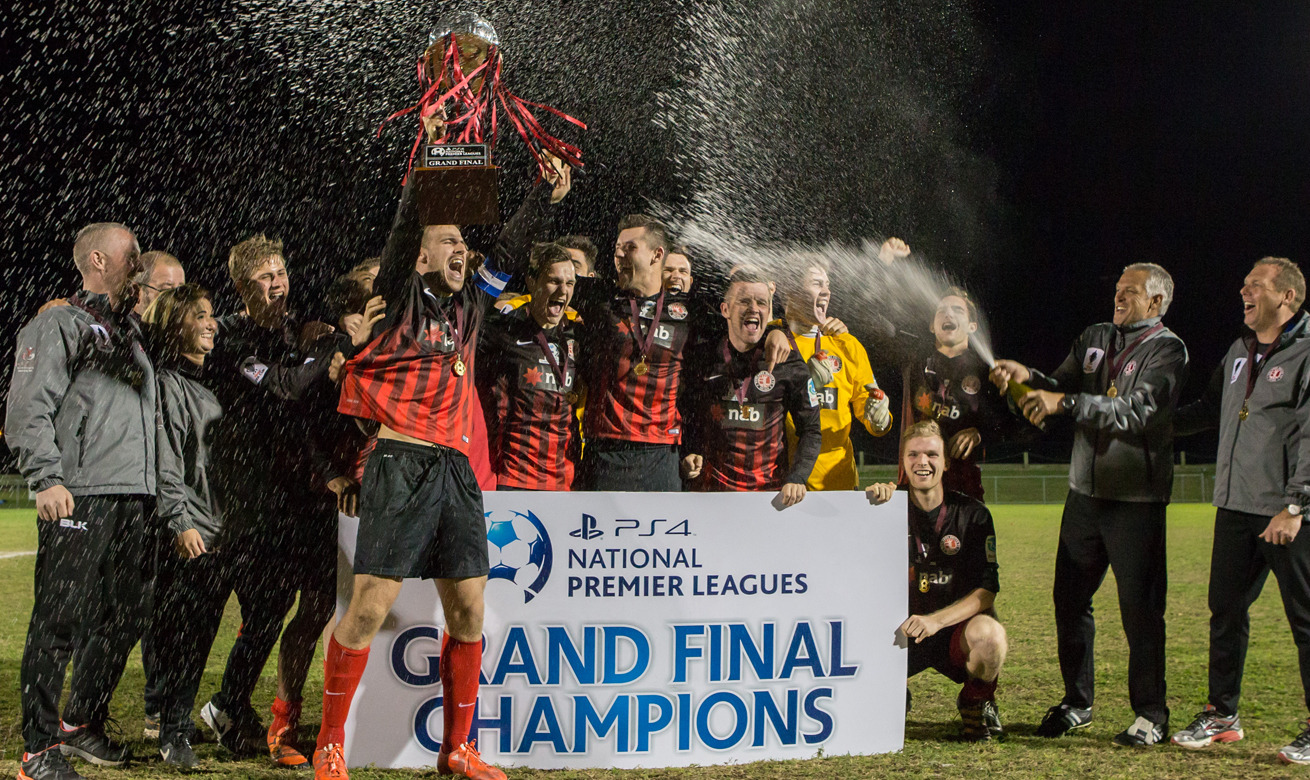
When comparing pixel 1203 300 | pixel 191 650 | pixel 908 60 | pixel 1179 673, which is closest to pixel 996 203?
pixel 1203 300

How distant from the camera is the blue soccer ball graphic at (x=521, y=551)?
411 cm

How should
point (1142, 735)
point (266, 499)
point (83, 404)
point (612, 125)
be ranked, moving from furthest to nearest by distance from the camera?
point (612, 125) < point (1142, 735) < point (266, 499) < point (83, 404)

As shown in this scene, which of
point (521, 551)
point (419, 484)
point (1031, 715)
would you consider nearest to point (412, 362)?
point (419, 484)

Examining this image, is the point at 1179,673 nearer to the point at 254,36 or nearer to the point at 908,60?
the point at 908,60

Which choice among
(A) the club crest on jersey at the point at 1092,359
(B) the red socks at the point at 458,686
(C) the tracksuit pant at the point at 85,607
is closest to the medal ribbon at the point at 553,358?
(B) the red socks at the point at 458,686

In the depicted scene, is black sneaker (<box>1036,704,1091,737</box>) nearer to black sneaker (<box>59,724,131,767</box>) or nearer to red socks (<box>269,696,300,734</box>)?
red socks (<box>269,696,300,734</box>)

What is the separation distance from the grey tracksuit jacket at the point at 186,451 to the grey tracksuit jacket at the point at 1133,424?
3824mm

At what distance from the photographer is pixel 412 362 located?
3809mm

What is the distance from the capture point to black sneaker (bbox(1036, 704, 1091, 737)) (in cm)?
459

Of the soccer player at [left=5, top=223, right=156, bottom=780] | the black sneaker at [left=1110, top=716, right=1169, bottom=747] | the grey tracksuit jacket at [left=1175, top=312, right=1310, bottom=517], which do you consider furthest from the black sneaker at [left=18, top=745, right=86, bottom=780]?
the grey tracksuit jacket at [left=1175, top=312, right=1310, bottom=517]

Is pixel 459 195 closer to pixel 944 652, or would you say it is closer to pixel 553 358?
pixel 553 358

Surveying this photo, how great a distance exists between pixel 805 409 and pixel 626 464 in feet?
2.82

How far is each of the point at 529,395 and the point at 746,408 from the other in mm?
1001

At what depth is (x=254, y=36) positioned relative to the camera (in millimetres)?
15383
